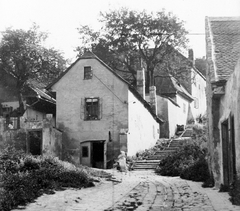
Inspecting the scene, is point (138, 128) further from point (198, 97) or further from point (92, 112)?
point (198, 97)

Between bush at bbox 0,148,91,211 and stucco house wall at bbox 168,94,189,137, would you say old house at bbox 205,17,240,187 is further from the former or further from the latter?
stucco house wall at bbox 168,94,189,137

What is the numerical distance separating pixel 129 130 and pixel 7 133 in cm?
832

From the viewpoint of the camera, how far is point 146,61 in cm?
3966

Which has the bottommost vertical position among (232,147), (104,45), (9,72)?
(232,147)

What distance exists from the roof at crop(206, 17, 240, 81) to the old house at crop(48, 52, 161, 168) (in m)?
10.9

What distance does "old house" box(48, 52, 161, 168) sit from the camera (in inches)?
1044

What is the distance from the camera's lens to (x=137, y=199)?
11.5m

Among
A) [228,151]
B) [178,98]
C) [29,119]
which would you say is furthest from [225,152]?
[178,98]

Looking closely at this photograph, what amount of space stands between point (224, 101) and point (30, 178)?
6.72 meters

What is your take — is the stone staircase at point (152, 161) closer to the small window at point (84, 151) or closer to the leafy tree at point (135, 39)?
the small window at point (84, 151)

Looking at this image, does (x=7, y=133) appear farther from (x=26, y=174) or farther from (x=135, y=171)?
(x=26, y=174)

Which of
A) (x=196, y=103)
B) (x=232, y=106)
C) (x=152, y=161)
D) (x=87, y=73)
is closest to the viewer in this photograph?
(x=232, y=106)

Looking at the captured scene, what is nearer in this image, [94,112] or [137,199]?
[137,199]

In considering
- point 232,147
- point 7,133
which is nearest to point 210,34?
point 232,147
